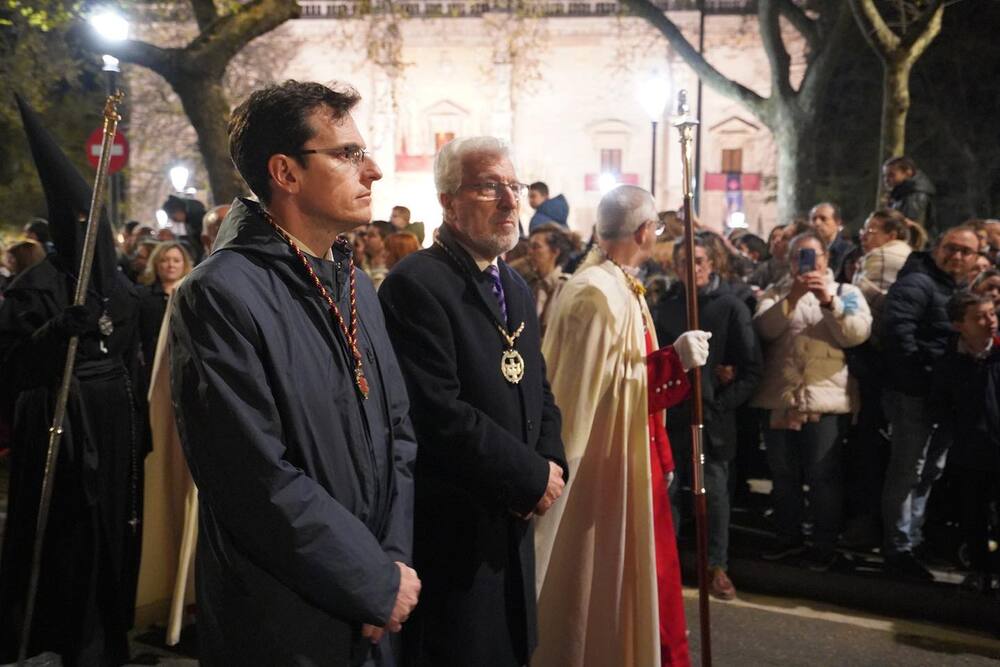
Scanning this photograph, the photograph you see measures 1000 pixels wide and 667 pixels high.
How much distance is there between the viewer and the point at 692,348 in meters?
4.21

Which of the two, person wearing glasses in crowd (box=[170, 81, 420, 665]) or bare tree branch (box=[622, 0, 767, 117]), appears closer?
person wearing glasses in crowd (box=[170, 81, 420, 665])

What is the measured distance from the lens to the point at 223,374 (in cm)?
221

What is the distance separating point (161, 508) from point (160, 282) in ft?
4.93

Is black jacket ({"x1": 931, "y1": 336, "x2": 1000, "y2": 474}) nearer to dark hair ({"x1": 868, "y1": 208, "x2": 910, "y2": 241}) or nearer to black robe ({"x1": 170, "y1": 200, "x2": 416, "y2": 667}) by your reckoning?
dark hair ({"x1": 868, "y1": 208, "x2": 910, "y2": 241})

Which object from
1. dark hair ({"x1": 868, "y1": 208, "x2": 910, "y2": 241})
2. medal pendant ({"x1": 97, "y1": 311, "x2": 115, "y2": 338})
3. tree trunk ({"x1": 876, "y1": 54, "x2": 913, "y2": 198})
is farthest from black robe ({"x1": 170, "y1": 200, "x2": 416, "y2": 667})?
tree trunk ({"x1": 876, "y1": 54, "x2": 913, "y2": 198})

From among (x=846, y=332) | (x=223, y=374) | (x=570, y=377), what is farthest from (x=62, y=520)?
(x=846, y=332)

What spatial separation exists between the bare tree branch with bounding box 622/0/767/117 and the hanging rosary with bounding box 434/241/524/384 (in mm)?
14573

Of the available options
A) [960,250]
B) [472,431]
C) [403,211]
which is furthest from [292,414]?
[403,211]

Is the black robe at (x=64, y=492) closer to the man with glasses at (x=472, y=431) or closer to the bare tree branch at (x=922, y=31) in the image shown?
the man with glasses at (x=472, y=431)

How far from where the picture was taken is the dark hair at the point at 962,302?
17.9 feet

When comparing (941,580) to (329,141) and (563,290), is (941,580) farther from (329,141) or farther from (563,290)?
(329,141)

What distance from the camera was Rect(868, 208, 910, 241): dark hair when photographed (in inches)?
280

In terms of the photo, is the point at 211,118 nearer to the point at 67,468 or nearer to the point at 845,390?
the point at 67,468

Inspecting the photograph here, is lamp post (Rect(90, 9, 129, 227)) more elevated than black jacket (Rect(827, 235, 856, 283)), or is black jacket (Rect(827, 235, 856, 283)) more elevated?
lamp post (Rect(90, 9, 129, 227))
